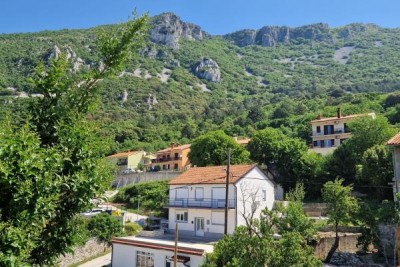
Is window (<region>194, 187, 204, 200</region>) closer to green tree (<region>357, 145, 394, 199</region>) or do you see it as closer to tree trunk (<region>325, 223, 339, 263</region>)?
tree trunk (<region>325, 223, 339, 263</region>)

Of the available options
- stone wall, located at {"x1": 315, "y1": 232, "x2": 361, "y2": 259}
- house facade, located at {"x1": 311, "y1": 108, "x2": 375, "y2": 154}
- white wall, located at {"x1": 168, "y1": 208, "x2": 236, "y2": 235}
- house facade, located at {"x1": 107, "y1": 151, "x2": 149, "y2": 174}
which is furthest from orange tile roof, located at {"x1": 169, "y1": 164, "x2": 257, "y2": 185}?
house facade, located at {"x1": 107, "y1": 151, "x2": 149, "y2": 174}

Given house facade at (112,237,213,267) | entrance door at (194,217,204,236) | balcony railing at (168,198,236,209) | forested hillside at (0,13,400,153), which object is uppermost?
forested hillside at (0,13,400,153)

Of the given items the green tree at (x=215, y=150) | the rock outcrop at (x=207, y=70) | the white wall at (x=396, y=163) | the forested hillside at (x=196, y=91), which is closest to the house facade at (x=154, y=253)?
the white wall at (x=396, y=163)

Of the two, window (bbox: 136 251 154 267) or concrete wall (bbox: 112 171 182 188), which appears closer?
window (bbox: 136 251 154 267)

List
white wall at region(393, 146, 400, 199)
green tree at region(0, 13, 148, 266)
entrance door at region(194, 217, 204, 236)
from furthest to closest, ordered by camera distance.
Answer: entrance door at region(194, 217, 204, 236) → white wall at region(393, 146, 400, 199) → green tree at region(0, 13, 148, 266)

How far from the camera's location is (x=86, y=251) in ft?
114

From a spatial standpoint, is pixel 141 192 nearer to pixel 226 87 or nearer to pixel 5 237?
pixel 5 237

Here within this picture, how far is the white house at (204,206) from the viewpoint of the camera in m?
31.3

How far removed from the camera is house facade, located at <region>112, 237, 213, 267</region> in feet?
84.6

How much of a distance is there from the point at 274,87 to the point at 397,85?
182 ft

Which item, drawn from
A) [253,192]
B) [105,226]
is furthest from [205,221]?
[105,226]

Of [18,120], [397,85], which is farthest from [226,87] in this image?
[18,120]

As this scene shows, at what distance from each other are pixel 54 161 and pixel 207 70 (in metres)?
170

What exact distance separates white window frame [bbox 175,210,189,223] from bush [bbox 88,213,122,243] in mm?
5729
